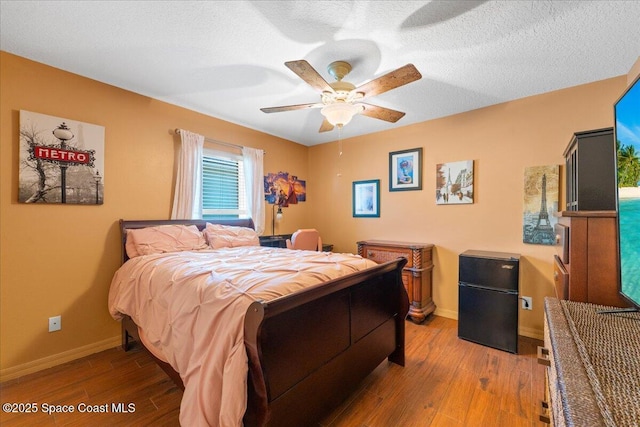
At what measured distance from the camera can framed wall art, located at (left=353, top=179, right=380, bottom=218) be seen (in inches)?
158

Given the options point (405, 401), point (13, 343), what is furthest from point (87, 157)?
point (405, 401)

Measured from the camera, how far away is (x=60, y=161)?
2.36 m

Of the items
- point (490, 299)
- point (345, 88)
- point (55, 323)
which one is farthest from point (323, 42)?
point (55, 323)

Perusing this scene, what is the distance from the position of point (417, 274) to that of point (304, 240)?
1.45 metres

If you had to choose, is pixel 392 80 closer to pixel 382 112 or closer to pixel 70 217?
pixel 382 112

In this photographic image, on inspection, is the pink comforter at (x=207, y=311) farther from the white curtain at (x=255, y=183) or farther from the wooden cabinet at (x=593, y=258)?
the white curtain at (x=255, y=183)

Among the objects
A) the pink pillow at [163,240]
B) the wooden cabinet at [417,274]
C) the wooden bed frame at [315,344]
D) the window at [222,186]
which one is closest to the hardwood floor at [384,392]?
the wooden bed frame at [315,344]

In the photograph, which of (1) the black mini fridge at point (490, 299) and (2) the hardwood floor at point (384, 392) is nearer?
(2) the hardwood floor at point (384, 392)

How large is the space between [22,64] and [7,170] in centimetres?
88

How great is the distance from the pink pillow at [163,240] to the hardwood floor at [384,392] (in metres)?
0.99

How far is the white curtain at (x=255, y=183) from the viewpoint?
382cm

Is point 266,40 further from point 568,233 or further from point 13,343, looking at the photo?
point 13,343

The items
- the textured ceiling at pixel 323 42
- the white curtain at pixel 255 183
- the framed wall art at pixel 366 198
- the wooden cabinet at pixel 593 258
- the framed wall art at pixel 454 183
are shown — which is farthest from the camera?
the framed wall art at pixel 366 198

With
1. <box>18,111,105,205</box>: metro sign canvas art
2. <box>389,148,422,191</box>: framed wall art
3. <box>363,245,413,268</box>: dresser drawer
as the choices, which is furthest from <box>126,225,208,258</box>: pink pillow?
<box>389,148,422,191</box>: framed wall art
